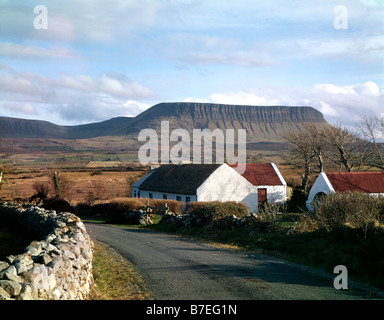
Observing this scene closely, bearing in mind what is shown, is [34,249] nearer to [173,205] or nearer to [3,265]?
[3,265]

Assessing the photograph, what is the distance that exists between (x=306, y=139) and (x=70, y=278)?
50.0m

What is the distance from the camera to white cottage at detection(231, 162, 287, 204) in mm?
43125

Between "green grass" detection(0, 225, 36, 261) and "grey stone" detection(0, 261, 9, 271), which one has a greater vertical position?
"grey stone" detection(0, 261, 9, 271)

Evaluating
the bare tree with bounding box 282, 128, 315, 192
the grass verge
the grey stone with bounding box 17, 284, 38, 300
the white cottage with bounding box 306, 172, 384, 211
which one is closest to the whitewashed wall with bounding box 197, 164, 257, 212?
the white cottage with bounding box 306, 172, 384, 211

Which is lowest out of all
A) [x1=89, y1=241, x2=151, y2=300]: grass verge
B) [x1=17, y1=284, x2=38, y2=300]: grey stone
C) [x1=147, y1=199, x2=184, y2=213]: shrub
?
[x1=147, y1=199, x2=184, y2=213]: shrub

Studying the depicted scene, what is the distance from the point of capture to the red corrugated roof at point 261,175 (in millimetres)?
43531

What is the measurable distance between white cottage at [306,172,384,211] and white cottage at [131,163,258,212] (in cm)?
660

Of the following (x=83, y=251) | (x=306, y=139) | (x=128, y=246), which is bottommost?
(x=128, y=246)

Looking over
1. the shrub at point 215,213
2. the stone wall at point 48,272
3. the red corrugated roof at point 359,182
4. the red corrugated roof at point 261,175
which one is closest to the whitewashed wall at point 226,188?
the red corrugated roof at point 261,175

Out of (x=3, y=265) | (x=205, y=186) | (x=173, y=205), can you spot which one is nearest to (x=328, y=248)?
(x=3, y=265)

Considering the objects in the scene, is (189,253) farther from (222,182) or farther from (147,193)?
(147,193)

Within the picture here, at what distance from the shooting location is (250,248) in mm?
16516

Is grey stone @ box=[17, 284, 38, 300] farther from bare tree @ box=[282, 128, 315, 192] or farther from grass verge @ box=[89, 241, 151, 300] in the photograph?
bare tree @ box=[282, 128, 315, 192]
